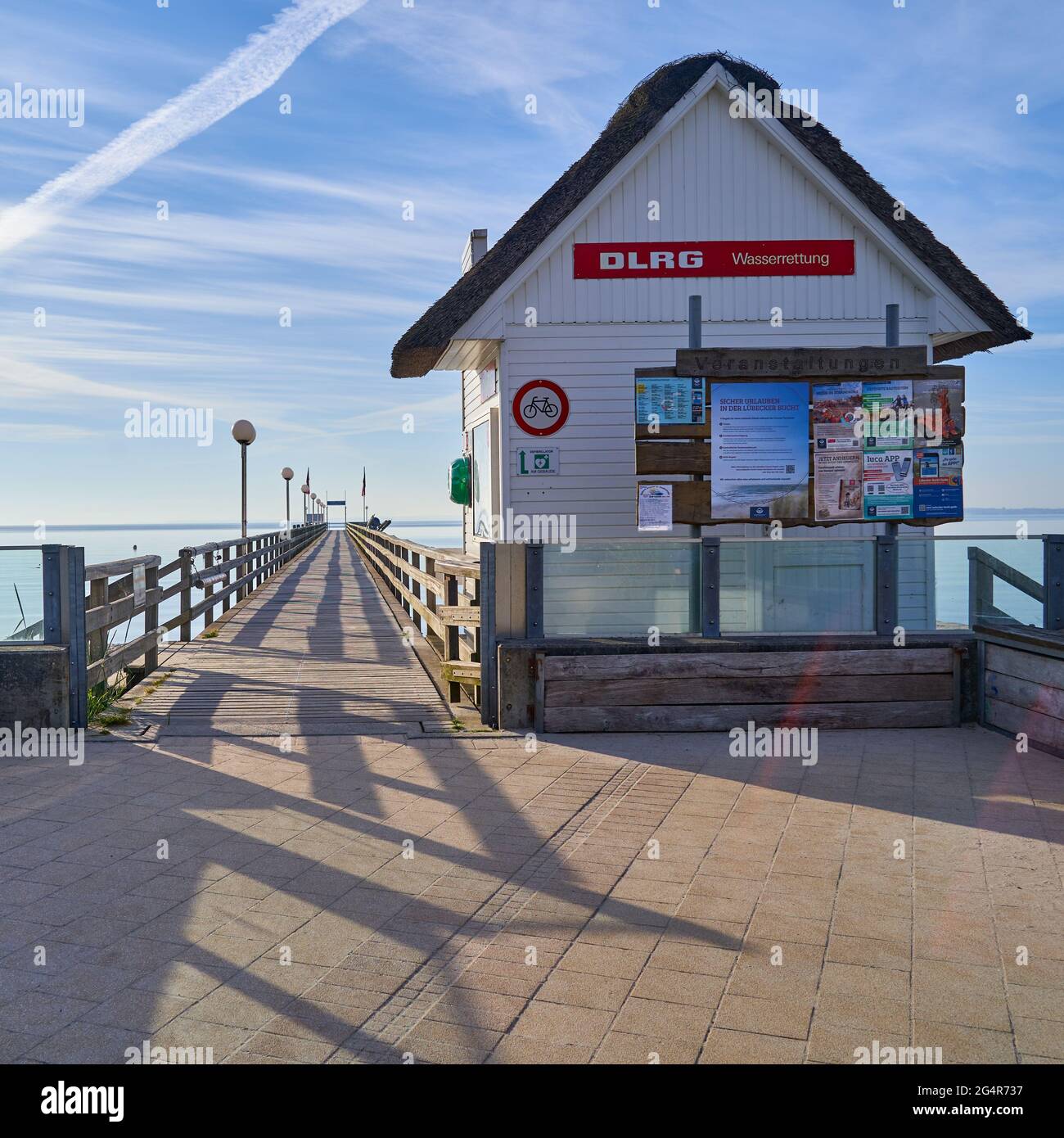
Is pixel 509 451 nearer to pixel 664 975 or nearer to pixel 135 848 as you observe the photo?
pixel 135 848

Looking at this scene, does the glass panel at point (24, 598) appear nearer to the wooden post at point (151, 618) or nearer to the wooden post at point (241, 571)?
the wooden post at point (151, 618)

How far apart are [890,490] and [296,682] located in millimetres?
5920

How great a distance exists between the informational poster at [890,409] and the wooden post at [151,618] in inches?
289

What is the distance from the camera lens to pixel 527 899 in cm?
504

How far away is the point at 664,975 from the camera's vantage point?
4.16 meters

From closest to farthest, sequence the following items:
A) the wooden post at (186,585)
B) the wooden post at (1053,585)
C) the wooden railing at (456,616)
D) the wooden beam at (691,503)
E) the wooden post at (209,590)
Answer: the wooden post at (1053,585), the wooden railing at (456,616), the wooden beam at (691,503), the wooden post at (186,585), the wooden post at (209,590)

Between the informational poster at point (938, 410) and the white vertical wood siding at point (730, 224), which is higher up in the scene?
the white vertical wood siding at point (730, 224)

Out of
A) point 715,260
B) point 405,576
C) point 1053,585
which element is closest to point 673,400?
point 715,260

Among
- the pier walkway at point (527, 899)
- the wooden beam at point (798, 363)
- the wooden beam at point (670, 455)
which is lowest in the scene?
the pier walkway at point (527, 899)

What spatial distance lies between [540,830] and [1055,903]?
2549 mm

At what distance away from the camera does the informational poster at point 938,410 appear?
→ 970 cm

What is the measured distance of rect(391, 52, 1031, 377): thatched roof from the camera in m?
12.1

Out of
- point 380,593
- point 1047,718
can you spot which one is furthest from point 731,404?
point 380,593

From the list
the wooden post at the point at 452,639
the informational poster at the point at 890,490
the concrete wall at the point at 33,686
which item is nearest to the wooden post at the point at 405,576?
the wooden post at the point at 452,639
